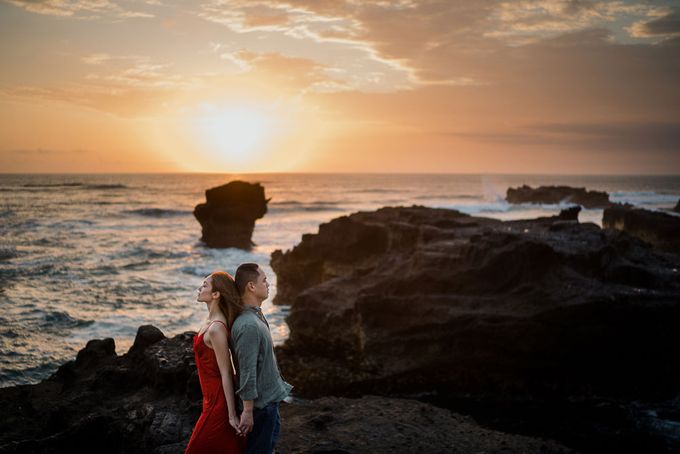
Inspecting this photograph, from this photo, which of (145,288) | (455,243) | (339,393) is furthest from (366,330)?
(145,288)

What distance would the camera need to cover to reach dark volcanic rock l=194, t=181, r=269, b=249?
3866 centimetres

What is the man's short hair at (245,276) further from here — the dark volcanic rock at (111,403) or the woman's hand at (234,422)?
the dark volcanic rock at (111,403)

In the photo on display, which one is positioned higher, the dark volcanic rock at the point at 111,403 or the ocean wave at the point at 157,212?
the dark volcanic rock at the point at 111,403

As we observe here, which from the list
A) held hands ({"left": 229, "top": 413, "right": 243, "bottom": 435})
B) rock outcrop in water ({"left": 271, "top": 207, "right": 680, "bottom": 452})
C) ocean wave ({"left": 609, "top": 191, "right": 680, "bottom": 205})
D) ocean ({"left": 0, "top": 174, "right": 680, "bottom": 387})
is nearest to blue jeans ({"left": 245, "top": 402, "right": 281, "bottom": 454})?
held hands ({"left": 229, "top": 413, "right": 243, "bottom": 435})

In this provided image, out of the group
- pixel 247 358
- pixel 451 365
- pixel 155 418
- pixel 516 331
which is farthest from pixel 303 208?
pixel 247 358

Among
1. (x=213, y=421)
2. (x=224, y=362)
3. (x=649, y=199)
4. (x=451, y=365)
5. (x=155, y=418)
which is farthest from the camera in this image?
(x=649, y=199)

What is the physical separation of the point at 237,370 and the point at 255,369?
0.76 feet

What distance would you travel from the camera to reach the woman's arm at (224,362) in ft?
13.0

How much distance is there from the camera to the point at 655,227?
2561 centimetres

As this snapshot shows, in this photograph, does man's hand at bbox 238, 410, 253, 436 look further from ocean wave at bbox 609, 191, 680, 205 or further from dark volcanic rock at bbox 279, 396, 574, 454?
ocean wave at bbox 609, 191, 680, 205

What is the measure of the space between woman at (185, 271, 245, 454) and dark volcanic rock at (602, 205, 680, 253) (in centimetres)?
2281

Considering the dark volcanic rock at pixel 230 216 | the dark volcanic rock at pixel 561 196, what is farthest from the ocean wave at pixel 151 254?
the dark volcanic rock at pixel 561 196

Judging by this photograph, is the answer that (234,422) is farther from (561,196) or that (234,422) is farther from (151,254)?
(561,196)

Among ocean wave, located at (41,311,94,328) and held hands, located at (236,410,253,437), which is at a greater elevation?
held hands, located at (236,410,253,437)
